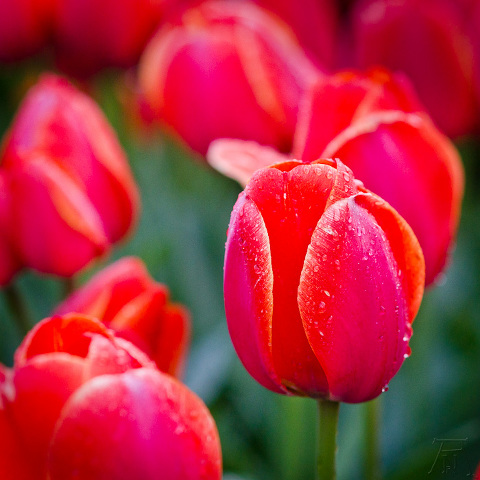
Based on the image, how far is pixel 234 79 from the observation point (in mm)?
407

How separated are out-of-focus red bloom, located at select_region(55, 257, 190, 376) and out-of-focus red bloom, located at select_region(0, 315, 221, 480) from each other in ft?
0.12

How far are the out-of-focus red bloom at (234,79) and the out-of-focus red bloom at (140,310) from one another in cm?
13

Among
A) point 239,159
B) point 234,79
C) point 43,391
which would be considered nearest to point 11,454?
point 43,391

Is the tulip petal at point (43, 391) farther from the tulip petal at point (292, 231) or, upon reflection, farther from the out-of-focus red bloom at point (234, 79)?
the out-of-focus red bloom at point (234, 79)

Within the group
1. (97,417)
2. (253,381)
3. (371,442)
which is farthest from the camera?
(253,381)

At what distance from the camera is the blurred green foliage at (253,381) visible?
0.42m

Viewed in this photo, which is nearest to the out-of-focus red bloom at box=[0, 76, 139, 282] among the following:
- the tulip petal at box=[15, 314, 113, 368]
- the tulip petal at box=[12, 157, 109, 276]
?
the tulip petal at box=[12, 157, 109, 276]

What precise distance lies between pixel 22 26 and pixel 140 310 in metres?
0.33

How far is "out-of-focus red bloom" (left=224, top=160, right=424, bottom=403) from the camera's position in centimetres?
21

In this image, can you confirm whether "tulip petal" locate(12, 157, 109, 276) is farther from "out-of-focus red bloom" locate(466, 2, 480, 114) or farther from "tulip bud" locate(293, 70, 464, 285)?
"out-of-focus red bloom" locate(466, 2, 480, 114)

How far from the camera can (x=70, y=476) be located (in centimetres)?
20

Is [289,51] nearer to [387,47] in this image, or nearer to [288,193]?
[387,47]

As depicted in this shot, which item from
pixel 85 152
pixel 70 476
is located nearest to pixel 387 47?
pixel 85 152

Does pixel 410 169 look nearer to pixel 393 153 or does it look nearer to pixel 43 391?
pixel 393 153
